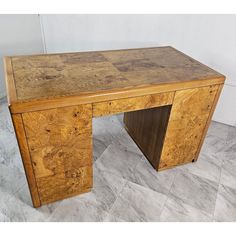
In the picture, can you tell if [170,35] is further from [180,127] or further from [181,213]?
[181,213]

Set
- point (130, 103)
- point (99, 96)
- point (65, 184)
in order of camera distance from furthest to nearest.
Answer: point (65, 184), point (130, 103), point (99, 96)

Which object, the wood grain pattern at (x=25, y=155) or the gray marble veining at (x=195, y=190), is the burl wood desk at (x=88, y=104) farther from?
the gray marble veining at (x=195, y=190)

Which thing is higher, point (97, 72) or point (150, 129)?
point (97, 72)

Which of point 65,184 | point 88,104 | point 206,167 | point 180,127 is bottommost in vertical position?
point 206,167

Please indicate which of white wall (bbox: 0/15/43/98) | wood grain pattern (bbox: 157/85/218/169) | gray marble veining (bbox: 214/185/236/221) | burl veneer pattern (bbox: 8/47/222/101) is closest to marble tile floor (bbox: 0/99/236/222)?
gray marble veining (bbox: 214/185/236/221)

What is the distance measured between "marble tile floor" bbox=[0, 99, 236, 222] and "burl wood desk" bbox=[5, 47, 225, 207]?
9 cm

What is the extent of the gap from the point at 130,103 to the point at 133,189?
61 cm

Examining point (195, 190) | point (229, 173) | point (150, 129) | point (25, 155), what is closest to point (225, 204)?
point (195, 190)

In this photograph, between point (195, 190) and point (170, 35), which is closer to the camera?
point (195, 190)

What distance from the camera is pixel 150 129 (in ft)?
5.14

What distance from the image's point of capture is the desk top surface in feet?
3.41

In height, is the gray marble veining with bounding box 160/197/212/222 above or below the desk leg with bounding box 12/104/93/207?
below

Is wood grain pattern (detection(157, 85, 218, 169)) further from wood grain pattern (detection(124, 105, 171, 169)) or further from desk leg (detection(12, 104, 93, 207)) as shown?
desk leg (detection(12, 104, 93, 207))
